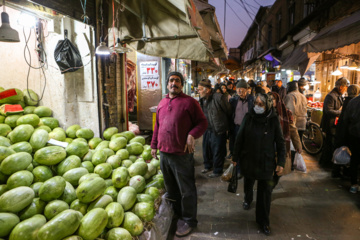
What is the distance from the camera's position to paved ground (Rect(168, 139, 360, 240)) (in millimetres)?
3359

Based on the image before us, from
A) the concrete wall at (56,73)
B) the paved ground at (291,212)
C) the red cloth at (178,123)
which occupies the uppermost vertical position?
the concrete wall at (56,73)

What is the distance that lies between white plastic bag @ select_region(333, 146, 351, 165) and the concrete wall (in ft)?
16.6

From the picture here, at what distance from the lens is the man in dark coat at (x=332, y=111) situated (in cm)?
543

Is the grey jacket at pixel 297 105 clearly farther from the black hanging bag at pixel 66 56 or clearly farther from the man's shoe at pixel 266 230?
the black hanging bag at pixel 66 56

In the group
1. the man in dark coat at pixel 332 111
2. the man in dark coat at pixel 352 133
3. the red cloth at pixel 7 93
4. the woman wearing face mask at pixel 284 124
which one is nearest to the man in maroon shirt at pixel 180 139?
the woman wearing face mask at pixel 284 124

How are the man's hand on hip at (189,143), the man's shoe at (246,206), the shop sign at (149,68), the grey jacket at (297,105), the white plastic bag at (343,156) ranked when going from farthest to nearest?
1. the shop sign at (149,68)
2. the grey jacket at (297,105)
3. the white plastic bag at (343,156)
4. the man's shoe at (246,206)
5. the man's hand on hip at (189,143)

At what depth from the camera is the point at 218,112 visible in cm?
536

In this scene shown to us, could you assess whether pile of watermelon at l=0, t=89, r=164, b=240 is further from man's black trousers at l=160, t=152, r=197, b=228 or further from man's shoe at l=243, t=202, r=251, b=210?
man's shoe at l=243, t=202, r=251, b=210

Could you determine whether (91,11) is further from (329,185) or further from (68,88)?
(329,185)

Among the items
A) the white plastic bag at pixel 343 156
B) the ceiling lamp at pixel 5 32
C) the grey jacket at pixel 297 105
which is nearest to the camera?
the ceiling lamp at pixel 5 32

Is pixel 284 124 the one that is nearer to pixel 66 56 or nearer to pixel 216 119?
pixel 216 119

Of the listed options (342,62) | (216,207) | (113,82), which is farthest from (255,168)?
(342,62)

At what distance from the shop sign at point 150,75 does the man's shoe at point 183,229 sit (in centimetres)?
595

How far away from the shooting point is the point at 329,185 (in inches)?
193
